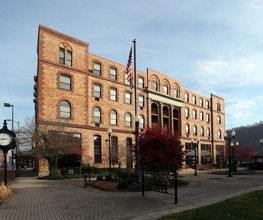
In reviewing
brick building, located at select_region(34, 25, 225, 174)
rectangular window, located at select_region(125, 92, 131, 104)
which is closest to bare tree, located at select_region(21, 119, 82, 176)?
brick building, located at select_region(34, 25, 225, 174)

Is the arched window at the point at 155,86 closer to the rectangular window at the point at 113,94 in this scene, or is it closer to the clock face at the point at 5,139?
the rectangular window at the point at 113,94

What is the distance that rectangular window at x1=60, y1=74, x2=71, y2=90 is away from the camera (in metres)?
29.7

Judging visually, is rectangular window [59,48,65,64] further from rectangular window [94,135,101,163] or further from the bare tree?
rectangular window [94,135,101,163]

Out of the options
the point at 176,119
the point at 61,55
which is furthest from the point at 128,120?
the point at 61,55

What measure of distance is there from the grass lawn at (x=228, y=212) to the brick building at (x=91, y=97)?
20.6 m

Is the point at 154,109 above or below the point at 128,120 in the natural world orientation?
above

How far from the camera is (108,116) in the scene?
34156 mm

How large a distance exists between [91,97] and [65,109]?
4.58m

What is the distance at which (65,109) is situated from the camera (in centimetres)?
2939

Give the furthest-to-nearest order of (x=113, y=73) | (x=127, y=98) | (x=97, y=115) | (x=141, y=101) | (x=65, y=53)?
→ (x=141, y=101) < (x=127, y=98) < (x=113, y=73) < (x=97, y=115) < (x=65, y=53)

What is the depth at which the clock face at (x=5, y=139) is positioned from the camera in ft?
44.4

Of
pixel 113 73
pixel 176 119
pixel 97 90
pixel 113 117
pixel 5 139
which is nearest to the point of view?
pixel 5 139

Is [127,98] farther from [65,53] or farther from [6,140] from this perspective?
[6,140]

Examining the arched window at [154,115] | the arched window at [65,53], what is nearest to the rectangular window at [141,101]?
the arched window at [154,115]
